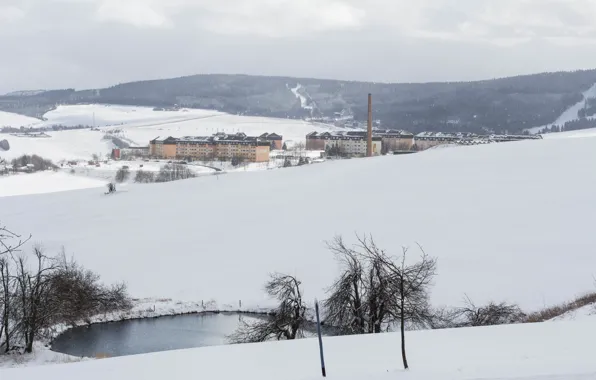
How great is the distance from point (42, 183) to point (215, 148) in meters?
37.6

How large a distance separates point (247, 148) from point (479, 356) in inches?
3568

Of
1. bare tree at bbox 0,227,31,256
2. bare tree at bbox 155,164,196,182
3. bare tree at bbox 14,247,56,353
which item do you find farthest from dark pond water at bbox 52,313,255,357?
bare tree at bbox 155,164,196,182

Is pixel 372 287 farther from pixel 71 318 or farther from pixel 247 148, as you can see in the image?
pixel 247 148

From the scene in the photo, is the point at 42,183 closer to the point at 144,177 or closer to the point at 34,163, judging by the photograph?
the point at 144,177

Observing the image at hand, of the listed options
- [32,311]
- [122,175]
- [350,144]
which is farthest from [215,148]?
[32,311]

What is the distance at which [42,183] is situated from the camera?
6794cm

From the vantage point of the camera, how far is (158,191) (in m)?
47.9

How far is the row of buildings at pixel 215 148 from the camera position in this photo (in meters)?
97.1

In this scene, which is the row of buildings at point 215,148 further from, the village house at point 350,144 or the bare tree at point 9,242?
the bare tree at point 9,242

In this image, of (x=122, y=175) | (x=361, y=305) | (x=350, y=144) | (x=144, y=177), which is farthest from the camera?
(x=350, y=144)

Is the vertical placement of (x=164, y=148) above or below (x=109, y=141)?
below

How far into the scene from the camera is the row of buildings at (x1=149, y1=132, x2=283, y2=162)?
97.1m

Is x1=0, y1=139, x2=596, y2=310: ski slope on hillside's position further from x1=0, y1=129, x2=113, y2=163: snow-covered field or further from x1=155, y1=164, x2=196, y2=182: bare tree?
x1=0, y1=129, x2=113, y2=163: snow-covered field

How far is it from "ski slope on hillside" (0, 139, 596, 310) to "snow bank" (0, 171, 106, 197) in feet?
50.1
